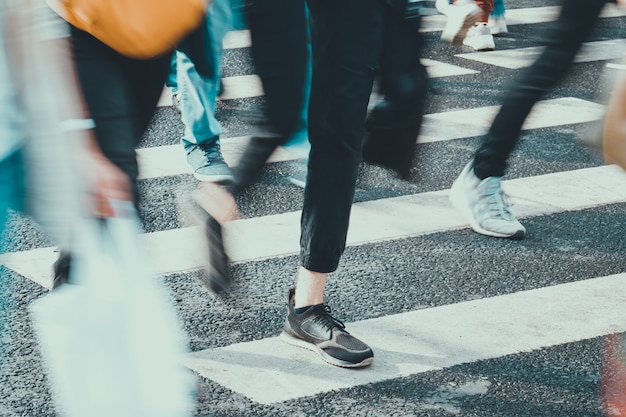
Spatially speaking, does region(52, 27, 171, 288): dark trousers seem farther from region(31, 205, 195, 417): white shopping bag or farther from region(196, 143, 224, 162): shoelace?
region(196, 143, 224, 162): shoelace

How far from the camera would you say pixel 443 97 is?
247 inches

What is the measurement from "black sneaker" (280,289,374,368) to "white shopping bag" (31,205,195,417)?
3.52ft

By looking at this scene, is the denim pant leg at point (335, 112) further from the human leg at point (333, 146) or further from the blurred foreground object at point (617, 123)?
the blurred foreground object at point (617, 123)

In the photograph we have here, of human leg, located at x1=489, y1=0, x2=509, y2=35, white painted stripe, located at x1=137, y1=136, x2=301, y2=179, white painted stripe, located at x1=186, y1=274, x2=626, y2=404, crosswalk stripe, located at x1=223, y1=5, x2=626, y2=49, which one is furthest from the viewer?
crosswalk stripe, located at x1=223, y1=5, x2=626, y2=49

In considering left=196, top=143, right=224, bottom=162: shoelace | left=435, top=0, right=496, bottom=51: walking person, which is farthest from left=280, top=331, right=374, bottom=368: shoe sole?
left=435, top=0, right=496, bottom=51: walking person

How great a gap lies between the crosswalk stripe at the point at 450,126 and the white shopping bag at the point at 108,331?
9.26ft

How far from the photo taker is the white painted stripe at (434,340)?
3240mm

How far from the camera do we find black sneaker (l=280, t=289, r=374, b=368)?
330 centimetres

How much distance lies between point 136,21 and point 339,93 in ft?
2.78

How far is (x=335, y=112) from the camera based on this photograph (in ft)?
10.2

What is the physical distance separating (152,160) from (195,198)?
1.92 metres

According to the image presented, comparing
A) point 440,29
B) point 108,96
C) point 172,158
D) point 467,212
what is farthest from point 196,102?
point 440,29

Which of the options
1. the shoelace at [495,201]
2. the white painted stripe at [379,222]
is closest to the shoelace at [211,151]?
the white painted stripe at [379,222]

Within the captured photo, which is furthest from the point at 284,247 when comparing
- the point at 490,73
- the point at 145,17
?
the point at 490,73
